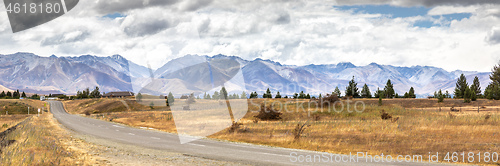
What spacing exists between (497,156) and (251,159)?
13.0 meters

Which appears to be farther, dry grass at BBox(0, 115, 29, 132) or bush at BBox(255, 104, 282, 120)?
bush at BBox(255, 104, 282, 120)

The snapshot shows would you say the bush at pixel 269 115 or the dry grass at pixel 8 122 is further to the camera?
the bush at pixel 269 115

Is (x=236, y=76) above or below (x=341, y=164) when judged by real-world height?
above

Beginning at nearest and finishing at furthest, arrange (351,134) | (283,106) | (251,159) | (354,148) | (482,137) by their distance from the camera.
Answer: (251,159), (354,148), (482,137), (351,134), (283,106)

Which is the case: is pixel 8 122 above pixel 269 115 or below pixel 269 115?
below

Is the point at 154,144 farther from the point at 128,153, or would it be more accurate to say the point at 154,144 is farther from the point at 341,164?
the point at 341,164

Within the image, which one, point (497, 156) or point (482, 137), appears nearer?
point (497, 156)

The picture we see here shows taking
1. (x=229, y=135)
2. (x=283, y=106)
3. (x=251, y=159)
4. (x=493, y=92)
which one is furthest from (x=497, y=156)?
(x=493, y=92)

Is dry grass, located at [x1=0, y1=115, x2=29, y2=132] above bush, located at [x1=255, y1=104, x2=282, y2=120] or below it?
below

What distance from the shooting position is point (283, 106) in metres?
58.4

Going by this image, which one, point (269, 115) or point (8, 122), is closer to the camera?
point (269, 115)

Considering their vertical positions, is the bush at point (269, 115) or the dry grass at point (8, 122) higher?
the bush at point (269, 115)

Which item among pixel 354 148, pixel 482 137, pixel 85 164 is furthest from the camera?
pixel 482 137

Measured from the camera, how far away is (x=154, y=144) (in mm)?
24078
